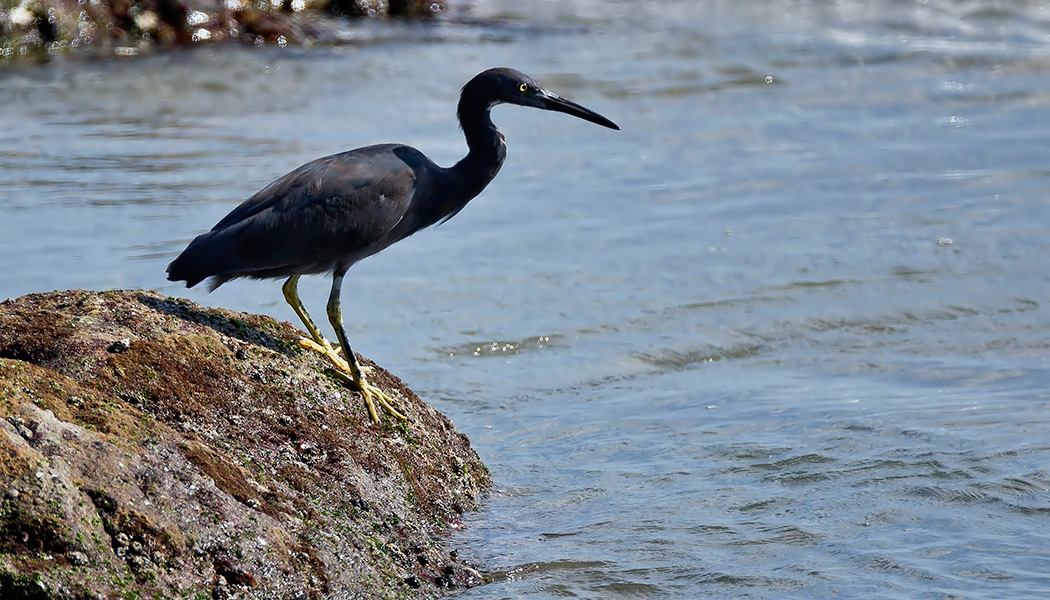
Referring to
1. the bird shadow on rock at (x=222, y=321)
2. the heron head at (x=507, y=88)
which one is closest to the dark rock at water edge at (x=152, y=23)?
the heron head at (x=507, y=88)

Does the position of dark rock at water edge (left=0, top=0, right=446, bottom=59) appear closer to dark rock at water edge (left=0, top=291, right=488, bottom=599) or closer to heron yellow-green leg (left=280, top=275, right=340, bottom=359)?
heron yellow-green leg (left=280, top=275, right=340, bottom=359)

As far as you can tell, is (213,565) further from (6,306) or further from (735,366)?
(735,366)

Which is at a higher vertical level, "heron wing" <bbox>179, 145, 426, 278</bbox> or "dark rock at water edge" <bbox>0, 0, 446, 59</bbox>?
"dark rock at water edge" <bbox>0, 0, 446, 59</bbox>

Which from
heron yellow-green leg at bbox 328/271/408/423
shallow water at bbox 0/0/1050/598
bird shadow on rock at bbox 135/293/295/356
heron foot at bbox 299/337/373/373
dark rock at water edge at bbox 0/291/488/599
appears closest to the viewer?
dark rock at water edge at bbox 0/291/488/599

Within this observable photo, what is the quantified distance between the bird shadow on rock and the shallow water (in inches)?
40.0

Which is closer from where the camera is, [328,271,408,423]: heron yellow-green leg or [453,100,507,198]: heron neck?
[328,271,408,423]: heron yellow-green leg

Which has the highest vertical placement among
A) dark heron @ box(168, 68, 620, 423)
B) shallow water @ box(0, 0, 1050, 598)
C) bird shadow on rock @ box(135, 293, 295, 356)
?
dark heron @ box(168, 68, 620, 423)

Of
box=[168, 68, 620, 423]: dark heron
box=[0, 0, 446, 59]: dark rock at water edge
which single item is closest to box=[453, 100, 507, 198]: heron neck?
box=[168, 68, 620, 423]: dark heron

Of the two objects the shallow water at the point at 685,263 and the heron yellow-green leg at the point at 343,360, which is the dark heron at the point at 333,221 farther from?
the shallow water at the point at 685,263

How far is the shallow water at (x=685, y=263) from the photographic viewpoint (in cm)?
510

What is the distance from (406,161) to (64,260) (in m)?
4.05

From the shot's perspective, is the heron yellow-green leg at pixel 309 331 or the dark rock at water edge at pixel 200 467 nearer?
the dark rock at water edge at pixel 200 467

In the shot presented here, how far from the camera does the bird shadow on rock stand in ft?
14.8

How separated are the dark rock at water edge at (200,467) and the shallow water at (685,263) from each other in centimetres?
45
